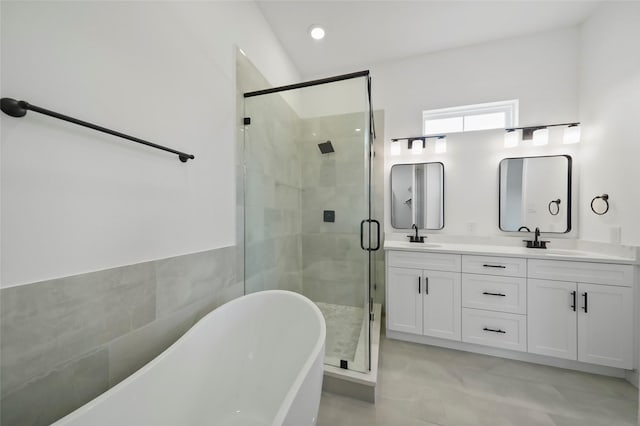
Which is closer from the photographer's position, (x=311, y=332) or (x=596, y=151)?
(x=311, y=332)

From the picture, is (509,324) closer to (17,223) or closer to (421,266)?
(421,266)

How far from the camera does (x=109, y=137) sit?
866 mm

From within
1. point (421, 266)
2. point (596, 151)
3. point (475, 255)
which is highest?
point (596, 151)

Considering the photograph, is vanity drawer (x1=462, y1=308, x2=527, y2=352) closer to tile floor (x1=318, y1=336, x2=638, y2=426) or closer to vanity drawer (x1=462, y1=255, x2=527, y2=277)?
tile floor (x1=318, y1=336, x2=638, y2=426)

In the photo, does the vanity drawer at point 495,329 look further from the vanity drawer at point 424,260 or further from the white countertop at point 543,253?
the white countertop at point 543,253

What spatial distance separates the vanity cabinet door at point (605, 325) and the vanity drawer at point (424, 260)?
828 millimetres

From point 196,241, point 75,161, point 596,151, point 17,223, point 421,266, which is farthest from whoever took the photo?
point 421,266

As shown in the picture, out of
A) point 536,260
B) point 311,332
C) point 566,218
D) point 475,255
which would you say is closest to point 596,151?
point 566,218

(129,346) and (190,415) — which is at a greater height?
(129,346)

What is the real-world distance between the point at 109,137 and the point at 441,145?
2.69m

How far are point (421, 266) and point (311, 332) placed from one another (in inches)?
51.4

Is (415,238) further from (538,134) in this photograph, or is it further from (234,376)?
(234,376)

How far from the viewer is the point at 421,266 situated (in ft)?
6.64

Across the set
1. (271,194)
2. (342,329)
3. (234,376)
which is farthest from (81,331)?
(342,329)
